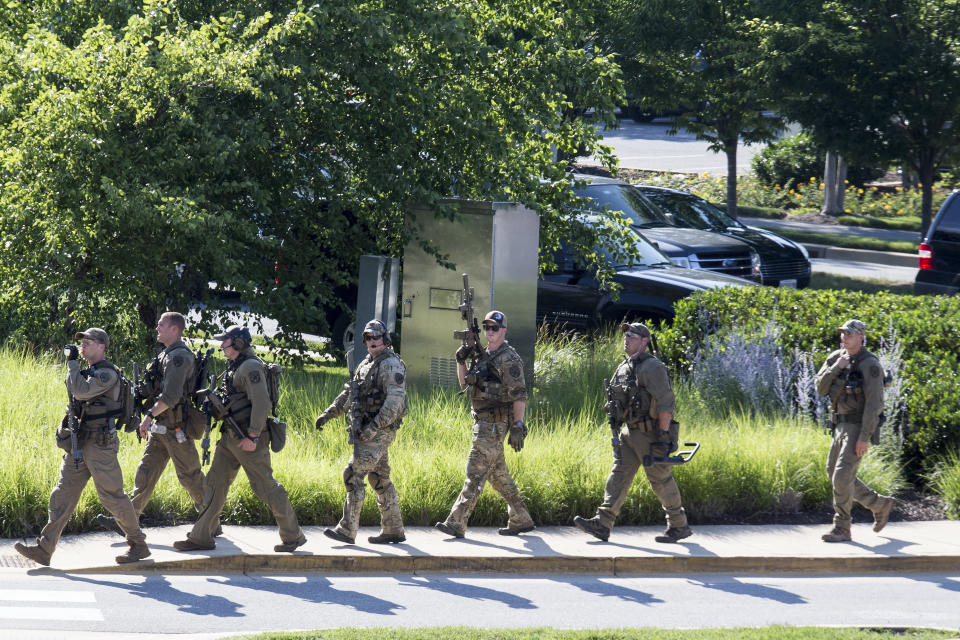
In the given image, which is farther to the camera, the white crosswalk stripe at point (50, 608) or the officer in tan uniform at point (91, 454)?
the officer in tan uniform at point (91, 454)

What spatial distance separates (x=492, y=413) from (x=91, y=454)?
9.13 feet

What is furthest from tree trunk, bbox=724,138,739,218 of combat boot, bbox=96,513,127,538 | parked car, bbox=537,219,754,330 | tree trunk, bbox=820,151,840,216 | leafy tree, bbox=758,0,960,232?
combat boot, bbox=96,513,127,538

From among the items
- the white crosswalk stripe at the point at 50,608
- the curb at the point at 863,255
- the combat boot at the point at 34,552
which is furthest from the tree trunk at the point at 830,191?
the white crosswalk stripe at the point at 50,608

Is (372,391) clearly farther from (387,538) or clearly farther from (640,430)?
(640,430)

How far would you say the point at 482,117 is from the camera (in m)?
12.6

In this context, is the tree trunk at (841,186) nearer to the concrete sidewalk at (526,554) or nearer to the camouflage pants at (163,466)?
the concrete sidewalk at (526,554)

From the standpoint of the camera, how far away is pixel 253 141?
1166 centimetres

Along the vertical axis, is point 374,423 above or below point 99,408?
below

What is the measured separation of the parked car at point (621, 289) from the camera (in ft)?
46.0

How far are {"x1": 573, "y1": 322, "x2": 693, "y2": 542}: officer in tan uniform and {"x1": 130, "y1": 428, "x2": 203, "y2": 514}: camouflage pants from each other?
9.08ft

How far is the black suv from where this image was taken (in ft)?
50.3

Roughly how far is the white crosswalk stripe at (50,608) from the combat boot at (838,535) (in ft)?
17.3

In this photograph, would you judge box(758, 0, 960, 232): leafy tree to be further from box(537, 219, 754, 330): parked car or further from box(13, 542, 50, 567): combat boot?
box(13, 542, 50, 567): combat boot

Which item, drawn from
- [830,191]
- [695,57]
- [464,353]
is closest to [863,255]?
[830,191]
